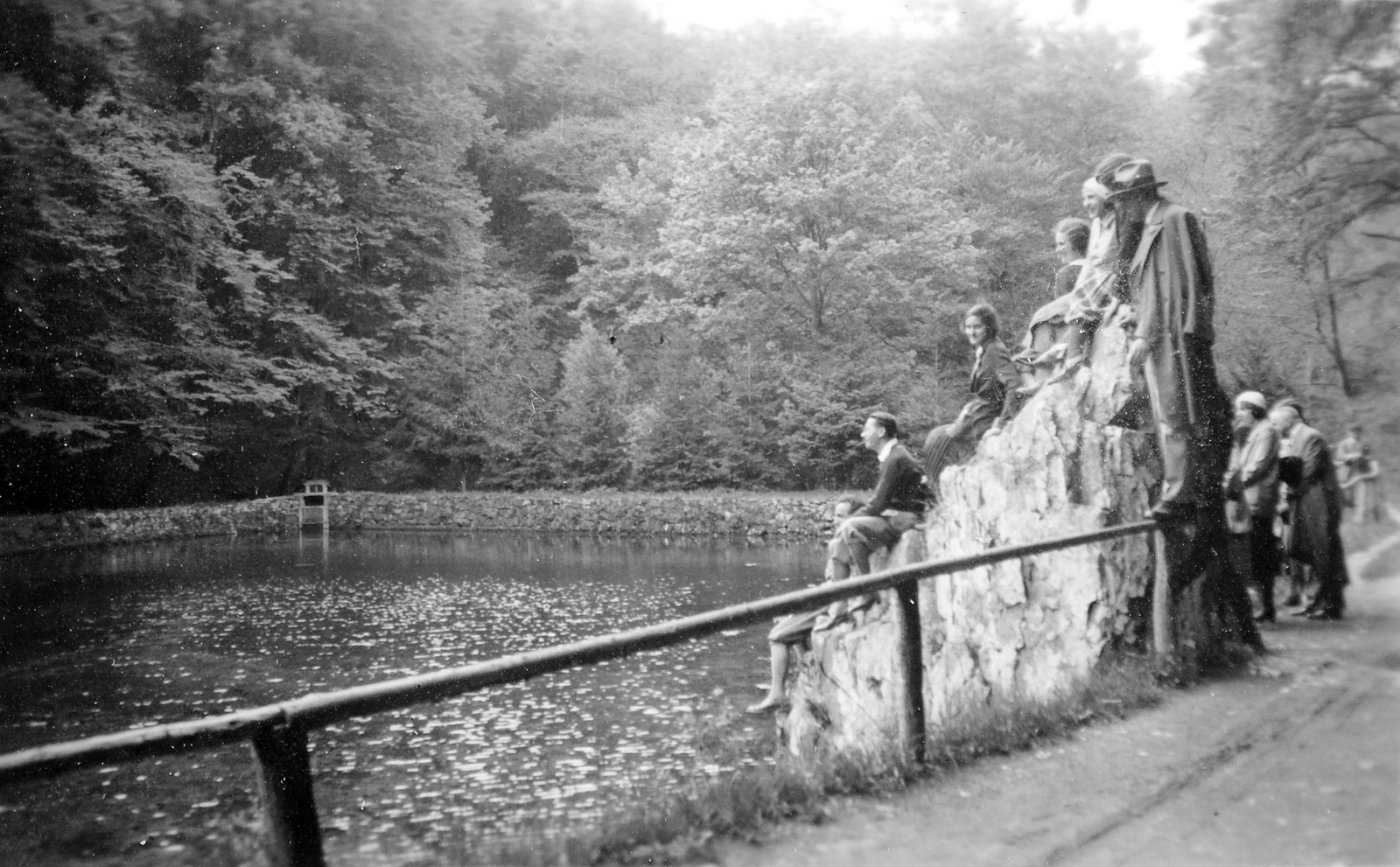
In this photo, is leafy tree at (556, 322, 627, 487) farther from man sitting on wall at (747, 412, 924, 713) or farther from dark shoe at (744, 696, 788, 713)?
man sitting on wall at (747, 412, 924, 713)

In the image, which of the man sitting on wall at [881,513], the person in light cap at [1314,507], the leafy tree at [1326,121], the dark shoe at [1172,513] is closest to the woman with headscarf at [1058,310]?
the man sitting on wall at [881,513]

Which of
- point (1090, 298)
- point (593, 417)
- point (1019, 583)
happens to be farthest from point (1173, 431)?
point (593, 417)

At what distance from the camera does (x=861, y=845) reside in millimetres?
3090

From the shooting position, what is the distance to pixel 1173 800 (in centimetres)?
339

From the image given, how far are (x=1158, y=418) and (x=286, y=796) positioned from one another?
484cm

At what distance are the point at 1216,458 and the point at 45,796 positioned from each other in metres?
7.46

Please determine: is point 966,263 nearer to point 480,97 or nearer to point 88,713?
point 480,97

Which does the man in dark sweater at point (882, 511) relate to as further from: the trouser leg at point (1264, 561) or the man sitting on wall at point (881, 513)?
the trouser leg at point (1264, 561)

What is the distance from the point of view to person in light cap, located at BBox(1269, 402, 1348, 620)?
280 inches

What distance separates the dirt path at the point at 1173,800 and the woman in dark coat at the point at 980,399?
431 centimetres

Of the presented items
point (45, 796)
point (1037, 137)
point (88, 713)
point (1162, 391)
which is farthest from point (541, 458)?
point (1162, 391)

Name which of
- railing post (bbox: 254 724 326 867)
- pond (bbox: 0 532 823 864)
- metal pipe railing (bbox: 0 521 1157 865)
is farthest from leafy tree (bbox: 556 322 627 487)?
railing post (bbox: 254 724 326 867)

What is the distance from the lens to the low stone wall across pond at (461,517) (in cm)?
2380

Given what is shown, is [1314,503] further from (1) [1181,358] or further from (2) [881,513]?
(2) [881,513]
